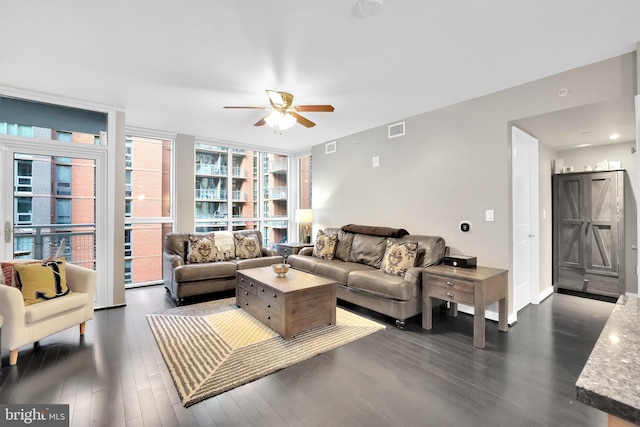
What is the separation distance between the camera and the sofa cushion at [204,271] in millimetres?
3941

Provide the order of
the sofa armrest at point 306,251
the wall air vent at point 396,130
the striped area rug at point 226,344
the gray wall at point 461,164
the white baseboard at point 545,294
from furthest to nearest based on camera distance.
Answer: the sofa armrest at point 306,251, the wall air vent at point 396,130, the white baseboard at point 545,294, the gray wall at point 461,164, the striped area rug at point 226,344

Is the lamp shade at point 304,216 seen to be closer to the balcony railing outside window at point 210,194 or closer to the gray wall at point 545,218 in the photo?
the balcony railing outside window at point 210,194

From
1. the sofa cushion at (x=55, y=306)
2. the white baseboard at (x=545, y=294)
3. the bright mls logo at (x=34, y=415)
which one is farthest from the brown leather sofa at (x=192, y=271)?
the white baseboard at (x=545, y=294)

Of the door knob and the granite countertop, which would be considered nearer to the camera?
the granite countertop

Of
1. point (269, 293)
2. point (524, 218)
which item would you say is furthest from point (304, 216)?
point (524, 218)

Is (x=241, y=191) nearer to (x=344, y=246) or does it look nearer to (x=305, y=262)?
(x=305, y=262)

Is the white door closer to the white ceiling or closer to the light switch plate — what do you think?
the light switch plate

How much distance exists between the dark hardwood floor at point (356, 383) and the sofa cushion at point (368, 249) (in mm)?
1275

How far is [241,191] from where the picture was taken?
6.20 m

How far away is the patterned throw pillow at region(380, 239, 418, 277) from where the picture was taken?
352 cm

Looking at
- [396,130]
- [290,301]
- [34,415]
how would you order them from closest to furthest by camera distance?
[34,415] → [290,301] → [396,130]

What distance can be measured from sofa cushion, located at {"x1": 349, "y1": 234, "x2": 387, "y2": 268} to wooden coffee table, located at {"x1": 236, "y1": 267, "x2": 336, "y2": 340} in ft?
3.78

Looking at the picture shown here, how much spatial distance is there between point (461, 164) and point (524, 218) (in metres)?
1.05

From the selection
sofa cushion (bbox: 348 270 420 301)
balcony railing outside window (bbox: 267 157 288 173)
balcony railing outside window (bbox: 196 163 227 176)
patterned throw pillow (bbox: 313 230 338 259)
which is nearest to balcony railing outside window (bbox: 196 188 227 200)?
balcony railing outside window (bbox: 196 163 227 176)
